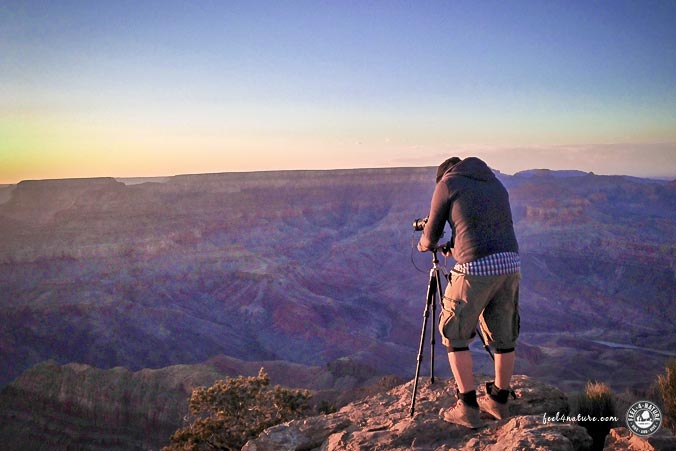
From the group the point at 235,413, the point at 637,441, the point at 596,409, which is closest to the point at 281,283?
the point at 235,413

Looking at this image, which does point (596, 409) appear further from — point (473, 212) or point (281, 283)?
point (281, 283)

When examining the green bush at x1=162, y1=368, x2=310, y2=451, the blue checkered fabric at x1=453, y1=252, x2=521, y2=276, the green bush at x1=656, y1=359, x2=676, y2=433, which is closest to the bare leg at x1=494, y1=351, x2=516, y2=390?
the blue checkered fabric at x1=453, y1=252, x2=521, y2=276

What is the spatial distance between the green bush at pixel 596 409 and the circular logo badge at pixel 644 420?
1.44 ft

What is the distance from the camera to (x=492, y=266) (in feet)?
13.5

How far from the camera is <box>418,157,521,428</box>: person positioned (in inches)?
163

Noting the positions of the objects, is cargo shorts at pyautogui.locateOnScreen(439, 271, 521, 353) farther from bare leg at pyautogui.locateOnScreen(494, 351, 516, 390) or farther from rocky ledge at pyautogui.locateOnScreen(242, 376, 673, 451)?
rocky ledge at pyautogui.locateOnScreen(242, 376, 673, 451)

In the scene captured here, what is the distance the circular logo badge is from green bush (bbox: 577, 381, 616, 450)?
440 mm

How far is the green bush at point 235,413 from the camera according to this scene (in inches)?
334

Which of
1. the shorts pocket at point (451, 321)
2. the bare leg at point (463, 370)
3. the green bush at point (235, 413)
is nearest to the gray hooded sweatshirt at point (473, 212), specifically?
the shorts pocket at point (451, 321)

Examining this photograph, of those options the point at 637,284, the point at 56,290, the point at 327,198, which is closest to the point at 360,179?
the point at 327,198

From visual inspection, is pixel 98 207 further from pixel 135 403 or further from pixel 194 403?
pixel 194 403

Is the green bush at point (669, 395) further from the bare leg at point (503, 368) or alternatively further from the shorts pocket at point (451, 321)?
the shorts pocket at point (451, 321)

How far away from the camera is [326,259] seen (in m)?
69.5
